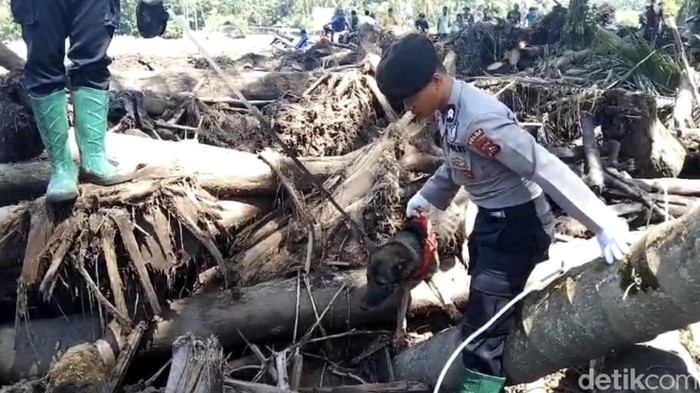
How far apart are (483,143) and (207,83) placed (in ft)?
12.5

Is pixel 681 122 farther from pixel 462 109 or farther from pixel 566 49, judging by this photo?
pixel 566 49

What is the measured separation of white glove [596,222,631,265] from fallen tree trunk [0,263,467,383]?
4.19 ft

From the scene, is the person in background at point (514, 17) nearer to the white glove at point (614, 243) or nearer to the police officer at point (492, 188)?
the police officer at point (492, 188)

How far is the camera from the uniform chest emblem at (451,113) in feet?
9.49

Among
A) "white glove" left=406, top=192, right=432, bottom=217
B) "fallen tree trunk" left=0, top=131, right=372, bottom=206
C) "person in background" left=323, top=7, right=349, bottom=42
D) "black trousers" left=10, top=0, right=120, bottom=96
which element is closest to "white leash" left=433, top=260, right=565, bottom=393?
"white glove" left=406, top=192, right=432, bottom=217

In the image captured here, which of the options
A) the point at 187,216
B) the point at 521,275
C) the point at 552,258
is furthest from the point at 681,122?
the point at 187,216

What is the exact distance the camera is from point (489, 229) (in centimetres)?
310

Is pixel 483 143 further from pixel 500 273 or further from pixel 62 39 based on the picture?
pixel 62 39

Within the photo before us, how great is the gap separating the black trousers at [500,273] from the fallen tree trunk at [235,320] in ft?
2.45

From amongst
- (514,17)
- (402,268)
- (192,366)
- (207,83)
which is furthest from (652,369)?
(514,17)

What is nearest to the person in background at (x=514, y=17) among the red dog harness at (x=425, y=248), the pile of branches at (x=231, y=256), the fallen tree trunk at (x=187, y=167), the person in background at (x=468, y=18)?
the person in background at (x=468, y=18)

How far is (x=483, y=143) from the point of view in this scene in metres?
2.78

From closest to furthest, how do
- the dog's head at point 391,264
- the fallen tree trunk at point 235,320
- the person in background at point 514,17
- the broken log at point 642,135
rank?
the dog's head at point 391,264, the fallen tree trunk at point 235,320, the broken log at point 642,135, the person in background at point 514,17

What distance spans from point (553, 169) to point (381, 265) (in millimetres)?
852
